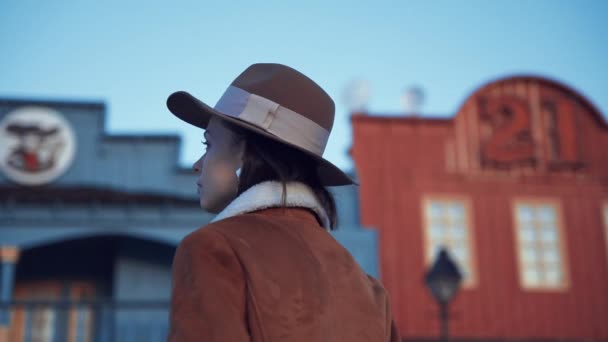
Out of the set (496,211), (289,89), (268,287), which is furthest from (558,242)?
(268,287)

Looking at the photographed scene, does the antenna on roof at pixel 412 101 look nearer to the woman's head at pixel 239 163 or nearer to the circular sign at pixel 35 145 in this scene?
the circular sign at pixel 35 145

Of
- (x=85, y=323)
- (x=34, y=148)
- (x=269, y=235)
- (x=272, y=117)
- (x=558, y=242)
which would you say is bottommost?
(x=85, y=323)

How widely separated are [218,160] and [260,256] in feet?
1.10

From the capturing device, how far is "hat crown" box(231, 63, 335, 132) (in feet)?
7.57

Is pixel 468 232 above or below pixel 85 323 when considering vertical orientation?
above

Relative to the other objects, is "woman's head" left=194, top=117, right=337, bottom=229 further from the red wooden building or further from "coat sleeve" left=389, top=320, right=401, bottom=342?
the red wooden building

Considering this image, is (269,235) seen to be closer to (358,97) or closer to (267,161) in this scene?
(267,161)

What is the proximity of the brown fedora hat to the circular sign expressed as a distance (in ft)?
36.9

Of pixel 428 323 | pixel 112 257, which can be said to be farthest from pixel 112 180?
pixel 428 323

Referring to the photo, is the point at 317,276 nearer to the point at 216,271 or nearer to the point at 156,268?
the point at 216,271

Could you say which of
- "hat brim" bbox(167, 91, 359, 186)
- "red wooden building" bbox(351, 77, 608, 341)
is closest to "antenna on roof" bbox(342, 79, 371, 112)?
"red wooden building" bbox(351, 77, 608, 341)

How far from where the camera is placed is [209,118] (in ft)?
7.93

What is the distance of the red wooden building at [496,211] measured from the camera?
622 inches

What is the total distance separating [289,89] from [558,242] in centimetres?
1505
